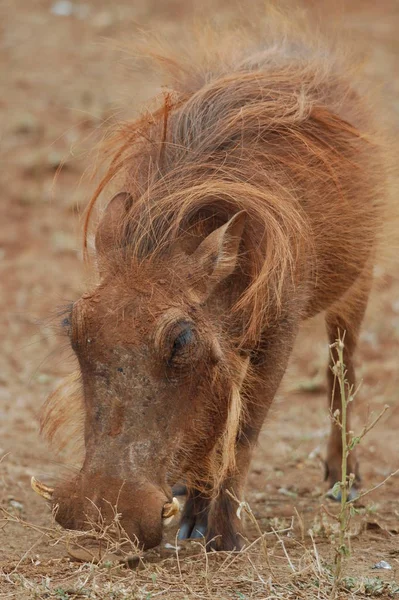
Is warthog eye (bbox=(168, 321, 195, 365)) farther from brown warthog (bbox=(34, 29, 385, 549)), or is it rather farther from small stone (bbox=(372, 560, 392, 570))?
small stone (bbox=(372, 560, 392, 570))

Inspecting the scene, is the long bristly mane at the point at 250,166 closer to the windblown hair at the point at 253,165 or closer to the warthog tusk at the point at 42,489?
the windblown hair at the point at 253,165

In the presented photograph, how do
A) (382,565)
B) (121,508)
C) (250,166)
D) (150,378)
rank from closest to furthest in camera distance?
(121,508), (150,378), (382,565), (250,166)

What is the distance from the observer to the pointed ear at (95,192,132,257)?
381 centimetres

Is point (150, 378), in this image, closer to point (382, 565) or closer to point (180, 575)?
point (180, 575)

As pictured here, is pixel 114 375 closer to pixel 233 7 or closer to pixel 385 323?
pixel 385 323

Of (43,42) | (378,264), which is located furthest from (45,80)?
(378,264)

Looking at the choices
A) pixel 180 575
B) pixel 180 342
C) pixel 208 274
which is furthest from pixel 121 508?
pixel 208 274

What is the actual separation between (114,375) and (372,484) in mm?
2204

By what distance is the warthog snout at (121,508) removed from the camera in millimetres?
3254

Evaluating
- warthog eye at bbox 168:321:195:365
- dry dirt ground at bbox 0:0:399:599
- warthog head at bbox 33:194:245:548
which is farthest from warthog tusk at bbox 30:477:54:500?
warthog eye at bbox 168:321:195:365

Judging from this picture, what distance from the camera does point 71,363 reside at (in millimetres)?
4230

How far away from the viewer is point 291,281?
3963 millimetres

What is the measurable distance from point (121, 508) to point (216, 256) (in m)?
0.96

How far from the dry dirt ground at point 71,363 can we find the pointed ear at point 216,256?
66 centimetres
